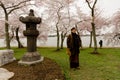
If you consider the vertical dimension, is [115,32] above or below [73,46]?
above

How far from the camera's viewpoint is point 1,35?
3569cm

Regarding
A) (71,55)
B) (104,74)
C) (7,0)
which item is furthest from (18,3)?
(104,74)

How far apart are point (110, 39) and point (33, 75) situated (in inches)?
1021

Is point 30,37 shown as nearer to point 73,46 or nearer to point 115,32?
point 73,46

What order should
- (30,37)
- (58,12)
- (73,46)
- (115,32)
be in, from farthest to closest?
1. (115,32)
2. (58,12)
3. (30,37)
4. (73,46)

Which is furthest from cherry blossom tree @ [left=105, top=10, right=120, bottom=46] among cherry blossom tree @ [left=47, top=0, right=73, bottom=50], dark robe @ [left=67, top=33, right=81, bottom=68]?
dark robe @ [left=67, top=33, right=81, bottom=68]

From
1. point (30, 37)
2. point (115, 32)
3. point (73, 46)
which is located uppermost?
point (115, 32)

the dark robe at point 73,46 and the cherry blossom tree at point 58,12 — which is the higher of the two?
the cherry blossom tree at point 58,12

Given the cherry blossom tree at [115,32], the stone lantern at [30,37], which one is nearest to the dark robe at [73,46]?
the stone lantern at [30,37]

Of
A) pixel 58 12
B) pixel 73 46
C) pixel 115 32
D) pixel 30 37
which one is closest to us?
pixel 73 46

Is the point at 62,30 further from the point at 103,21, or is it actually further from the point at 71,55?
the point at 71,55

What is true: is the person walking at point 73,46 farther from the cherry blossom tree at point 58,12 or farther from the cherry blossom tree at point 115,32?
the cherry blossom tree at point 115,32

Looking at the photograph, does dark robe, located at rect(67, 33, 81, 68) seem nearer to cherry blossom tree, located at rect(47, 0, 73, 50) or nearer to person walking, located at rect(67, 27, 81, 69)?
person walking, located at rect(67, 27, 81, 69)

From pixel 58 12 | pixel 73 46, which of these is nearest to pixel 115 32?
pixel 58 12
